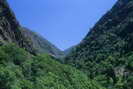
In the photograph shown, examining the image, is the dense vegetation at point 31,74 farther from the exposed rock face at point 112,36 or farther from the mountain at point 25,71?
the exposed rock face at point 112,36

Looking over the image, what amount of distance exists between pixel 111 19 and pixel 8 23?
71.5 meters

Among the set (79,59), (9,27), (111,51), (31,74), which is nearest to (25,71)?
(31,74)

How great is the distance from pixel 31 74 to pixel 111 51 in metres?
65.4

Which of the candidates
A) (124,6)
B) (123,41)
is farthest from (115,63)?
(124,6)

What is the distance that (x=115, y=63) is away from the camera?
9806cm

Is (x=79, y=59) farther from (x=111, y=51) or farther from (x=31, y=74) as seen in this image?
(x=31, y=74)

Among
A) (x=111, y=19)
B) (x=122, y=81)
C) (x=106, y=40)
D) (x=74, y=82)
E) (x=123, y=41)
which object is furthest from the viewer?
(x=111, y=19)

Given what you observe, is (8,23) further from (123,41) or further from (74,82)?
(123,41)

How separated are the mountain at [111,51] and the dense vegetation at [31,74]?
1965 centimetres

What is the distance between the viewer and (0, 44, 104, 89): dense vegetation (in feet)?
131

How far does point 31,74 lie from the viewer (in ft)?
168

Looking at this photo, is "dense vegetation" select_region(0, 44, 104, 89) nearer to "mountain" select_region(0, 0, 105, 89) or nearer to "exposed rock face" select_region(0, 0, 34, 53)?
"mountain" select_region(0, 0, 105, 89)

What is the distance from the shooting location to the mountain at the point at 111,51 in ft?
281

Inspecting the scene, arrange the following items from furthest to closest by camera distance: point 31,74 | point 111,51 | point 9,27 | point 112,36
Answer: point 112,36, point 111,51, point 9,27, point 31,74
